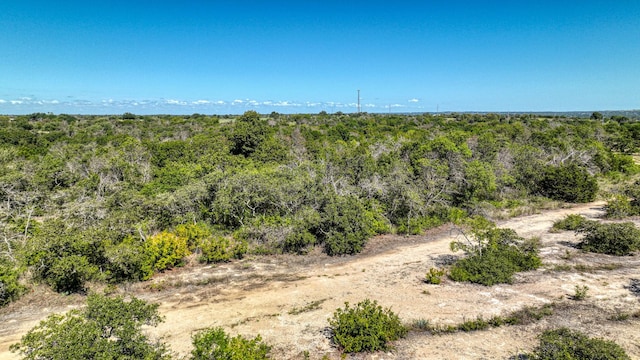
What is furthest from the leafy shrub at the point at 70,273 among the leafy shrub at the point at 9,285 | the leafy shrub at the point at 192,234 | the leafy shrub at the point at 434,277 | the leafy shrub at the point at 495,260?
the leafy shrub at the point at 495,260

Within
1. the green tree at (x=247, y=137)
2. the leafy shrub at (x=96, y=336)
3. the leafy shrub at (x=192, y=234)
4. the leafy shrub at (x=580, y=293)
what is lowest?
the leafy shrub at (x=580, y=293)

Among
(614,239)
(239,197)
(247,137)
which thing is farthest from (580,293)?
(247,137)

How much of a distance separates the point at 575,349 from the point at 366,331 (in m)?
4.60

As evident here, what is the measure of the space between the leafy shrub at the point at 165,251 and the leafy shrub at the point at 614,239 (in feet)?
59.9

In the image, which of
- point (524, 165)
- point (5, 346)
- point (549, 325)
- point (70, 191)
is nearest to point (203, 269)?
point (5, 346)

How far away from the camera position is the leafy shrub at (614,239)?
48.0 feet

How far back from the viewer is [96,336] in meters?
6.48

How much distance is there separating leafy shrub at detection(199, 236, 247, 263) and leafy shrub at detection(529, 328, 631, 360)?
470 inches

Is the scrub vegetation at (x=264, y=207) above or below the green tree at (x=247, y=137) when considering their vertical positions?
below

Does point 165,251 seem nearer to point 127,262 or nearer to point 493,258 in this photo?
point 127,262

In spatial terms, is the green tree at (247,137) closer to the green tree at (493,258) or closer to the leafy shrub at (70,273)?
the leafy shrub at (70,273)

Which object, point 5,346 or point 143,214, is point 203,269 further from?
point 5,346

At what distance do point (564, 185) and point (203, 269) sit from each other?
80.7 ft

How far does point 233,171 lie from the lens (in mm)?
20672
